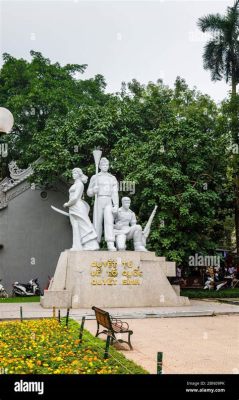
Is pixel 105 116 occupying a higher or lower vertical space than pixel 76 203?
higher

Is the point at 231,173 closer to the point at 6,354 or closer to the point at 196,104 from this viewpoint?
the point at 196,104

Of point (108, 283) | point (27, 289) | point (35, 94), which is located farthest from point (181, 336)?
point (35, 94)

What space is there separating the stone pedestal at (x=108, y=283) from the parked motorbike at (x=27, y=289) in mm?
6882

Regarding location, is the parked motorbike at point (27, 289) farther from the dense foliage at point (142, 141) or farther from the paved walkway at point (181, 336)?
the paved walkway at point (181, 336)

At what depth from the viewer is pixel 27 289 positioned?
2450cm

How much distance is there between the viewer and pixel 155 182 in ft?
66.6

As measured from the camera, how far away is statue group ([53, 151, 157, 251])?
17484 millimetres

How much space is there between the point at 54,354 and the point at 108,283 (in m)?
8.95

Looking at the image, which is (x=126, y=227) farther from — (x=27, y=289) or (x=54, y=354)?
(x=54, y=354)

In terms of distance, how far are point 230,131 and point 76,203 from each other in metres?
9.56

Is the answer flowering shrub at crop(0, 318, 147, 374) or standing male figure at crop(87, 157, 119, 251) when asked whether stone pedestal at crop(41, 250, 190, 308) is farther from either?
flowering shrub at crop(0, 318, 147, 374)

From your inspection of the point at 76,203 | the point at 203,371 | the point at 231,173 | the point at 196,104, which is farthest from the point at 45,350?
the point at 196,104

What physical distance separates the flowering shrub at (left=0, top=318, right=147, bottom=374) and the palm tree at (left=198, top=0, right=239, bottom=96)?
21.2m
